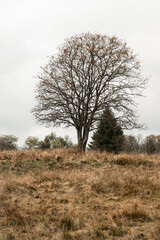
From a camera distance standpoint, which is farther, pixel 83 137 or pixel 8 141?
pixel 8 141

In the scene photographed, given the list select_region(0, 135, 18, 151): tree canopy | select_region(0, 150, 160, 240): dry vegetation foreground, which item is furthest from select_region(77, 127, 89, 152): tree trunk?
select_region(0, 135, 18, 151): tree canopy

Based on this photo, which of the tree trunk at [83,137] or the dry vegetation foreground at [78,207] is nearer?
the dry vegetation foreground at [78,207]

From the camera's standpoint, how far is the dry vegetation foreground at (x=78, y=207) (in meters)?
4.20

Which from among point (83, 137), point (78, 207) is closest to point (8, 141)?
point (83, 137)

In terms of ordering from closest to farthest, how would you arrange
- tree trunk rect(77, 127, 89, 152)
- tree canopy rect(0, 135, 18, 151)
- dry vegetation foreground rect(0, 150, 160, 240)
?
dry vegetation foreground rect(0, 150, 160, 240), tree trunk rect(77, 127, 89, 152), tree canopy rect(0, 135, 18, 151)

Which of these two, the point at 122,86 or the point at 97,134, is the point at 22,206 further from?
the point at 97,134

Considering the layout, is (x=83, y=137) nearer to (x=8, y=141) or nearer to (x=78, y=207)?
(x=78, y=207)

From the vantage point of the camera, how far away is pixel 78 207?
221 inches

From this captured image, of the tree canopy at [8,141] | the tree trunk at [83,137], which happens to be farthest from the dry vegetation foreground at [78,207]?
the tree canopy at [8,141]

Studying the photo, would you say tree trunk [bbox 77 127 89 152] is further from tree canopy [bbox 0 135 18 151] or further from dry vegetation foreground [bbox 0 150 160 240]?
tree canopy [bbox 0 135 18 151]

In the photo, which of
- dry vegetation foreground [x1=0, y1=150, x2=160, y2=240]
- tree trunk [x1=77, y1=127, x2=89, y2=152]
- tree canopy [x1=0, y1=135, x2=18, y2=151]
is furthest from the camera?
tree canopy [x1=0, y1=135, x2=18, y2=151]

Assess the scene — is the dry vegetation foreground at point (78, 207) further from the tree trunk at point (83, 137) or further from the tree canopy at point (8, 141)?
the tree canopy at point (8, 141)

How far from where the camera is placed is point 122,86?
19.9 m

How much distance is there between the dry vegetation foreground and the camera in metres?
4.20
